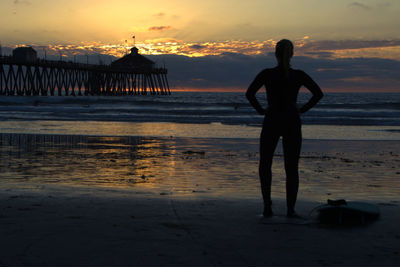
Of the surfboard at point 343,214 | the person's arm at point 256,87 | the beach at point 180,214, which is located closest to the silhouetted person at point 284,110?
the person's arm at point 256,87

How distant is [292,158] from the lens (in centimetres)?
472

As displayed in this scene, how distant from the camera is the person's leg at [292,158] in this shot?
15.3ft

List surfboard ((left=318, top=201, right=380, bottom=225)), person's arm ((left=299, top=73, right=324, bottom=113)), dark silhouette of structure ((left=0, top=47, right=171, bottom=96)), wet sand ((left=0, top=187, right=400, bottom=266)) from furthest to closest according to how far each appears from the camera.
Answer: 1. dark silhouette of structure ((left=0, top=47, right=171, bottom=96))
2. person's arm ((left=299, top=73, right=324, bottom=113))
3. surfboard ((left=318, top=201, right=380, bottom=225))
4. wet sand ((left=0, top=187, right=400, bottom=266))

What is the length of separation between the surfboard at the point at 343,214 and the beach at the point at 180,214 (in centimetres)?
14

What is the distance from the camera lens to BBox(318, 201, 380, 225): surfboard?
4.45 m

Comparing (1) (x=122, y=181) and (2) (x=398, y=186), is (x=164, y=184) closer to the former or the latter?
(1) (x=122, y=181)

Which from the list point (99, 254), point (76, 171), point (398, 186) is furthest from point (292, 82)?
point (76, 171)

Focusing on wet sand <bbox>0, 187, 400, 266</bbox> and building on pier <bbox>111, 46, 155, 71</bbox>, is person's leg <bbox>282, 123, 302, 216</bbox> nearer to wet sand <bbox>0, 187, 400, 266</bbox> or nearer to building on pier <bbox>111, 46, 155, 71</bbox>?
wet sand <bbox>0, 187, 400, 266</bbox>

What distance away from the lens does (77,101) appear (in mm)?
55625

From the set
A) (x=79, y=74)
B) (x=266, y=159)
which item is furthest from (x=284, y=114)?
(x=79, y=74)

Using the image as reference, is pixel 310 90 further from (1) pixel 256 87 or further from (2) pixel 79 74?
(2) pixel 79 74

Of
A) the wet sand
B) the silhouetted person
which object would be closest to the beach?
the wet sand

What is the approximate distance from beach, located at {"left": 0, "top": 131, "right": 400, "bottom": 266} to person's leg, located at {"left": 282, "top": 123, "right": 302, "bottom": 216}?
0.73 ft

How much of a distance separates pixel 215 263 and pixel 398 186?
4318 mm
